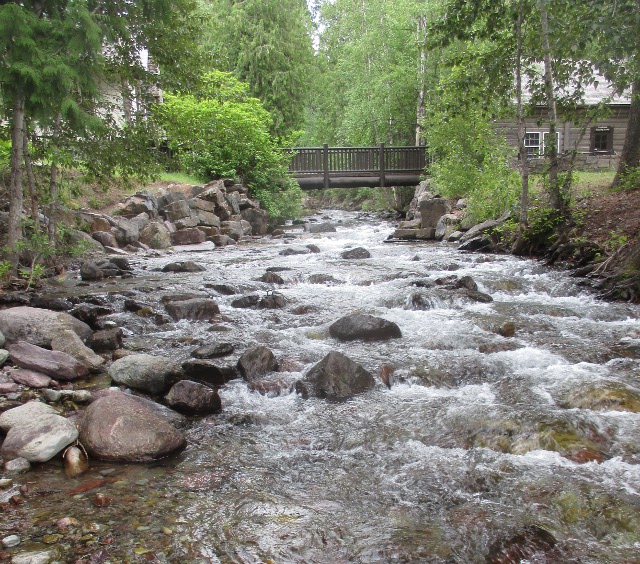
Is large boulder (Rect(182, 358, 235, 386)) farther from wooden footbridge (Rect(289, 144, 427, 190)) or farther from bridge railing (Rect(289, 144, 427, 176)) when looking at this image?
bridge railing (Rect(289, 144, 427, 176))

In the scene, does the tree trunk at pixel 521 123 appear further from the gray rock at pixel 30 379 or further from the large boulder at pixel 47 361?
the gray rock at pixel 30 379

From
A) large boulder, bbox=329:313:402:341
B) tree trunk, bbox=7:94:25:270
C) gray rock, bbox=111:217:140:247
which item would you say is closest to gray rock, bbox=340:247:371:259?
gray rock, bbox=111:217:140:247

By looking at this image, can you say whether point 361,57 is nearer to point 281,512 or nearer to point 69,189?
point 69,189

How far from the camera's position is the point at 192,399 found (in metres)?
5.54

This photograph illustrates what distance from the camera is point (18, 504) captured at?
3707mm

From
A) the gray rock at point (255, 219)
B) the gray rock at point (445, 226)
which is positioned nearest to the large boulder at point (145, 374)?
the gray rock at point (445, 226)

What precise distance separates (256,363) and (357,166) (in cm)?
2017

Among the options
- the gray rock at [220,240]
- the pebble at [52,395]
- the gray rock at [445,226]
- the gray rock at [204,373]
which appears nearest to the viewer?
the pebble at [52,395]

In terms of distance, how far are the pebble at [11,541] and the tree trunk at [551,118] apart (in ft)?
35.6

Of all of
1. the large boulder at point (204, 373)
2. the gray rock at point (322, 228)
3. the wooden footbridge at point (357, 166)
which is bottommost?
the gray rock at point (322, 228)

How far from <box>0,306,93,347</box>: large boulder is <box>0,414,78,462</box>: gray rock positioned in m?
2.20

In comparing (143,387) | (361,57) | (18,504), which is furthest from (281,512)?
(361,57)

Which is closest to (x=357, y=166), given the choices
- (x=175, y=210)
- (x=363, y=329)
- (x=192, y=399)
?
(x=175, y=210)

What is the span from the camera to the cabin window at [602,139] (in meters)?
28.2
